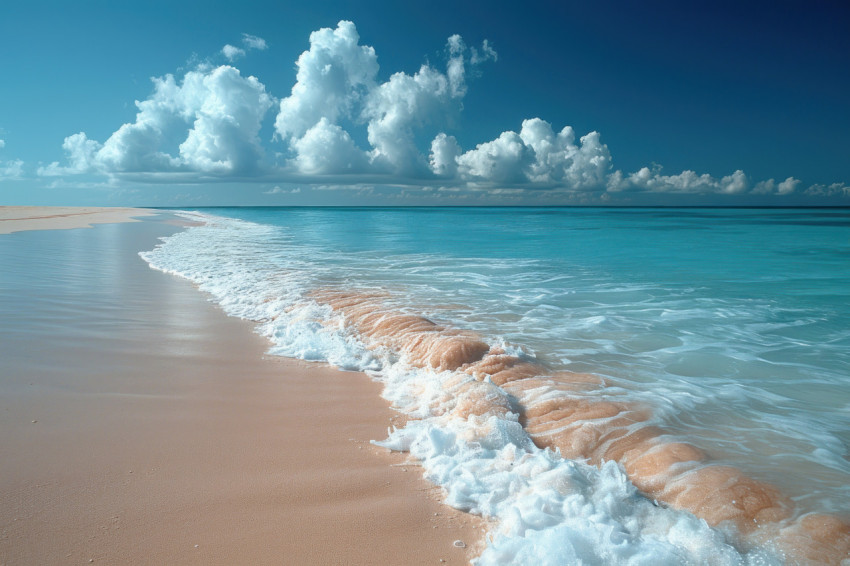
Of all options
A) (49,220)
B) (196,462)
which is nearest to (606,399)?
(196,462)

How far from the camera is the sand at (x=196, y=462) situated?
2355 mm

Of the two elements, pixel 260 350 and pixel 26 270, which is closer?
pixel 260 350

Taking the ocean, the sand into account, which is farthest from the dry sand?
the sand

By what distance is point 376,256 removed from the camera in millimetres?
15820

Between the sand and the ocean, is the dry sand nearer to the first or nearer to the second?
the ocean

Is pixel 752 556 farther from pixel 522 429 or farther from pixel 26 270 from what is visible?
pixel 26 270

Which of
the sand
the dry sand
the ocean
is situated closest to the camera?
the sand

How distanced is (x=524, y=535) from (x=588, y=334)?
4.28 m

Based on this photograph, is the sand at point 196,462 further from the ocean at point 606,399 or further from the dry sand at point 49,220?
the dry sand at point 49,220

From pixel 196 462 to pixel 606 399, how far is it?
9.95 ft

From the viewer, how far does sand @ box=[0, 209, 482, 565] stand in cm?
236

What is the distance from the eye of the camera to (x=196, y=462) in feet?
10.0

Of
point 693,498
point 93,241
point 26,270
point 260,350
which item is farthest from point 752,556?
point 93,241

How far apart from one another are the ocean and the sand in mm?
299
